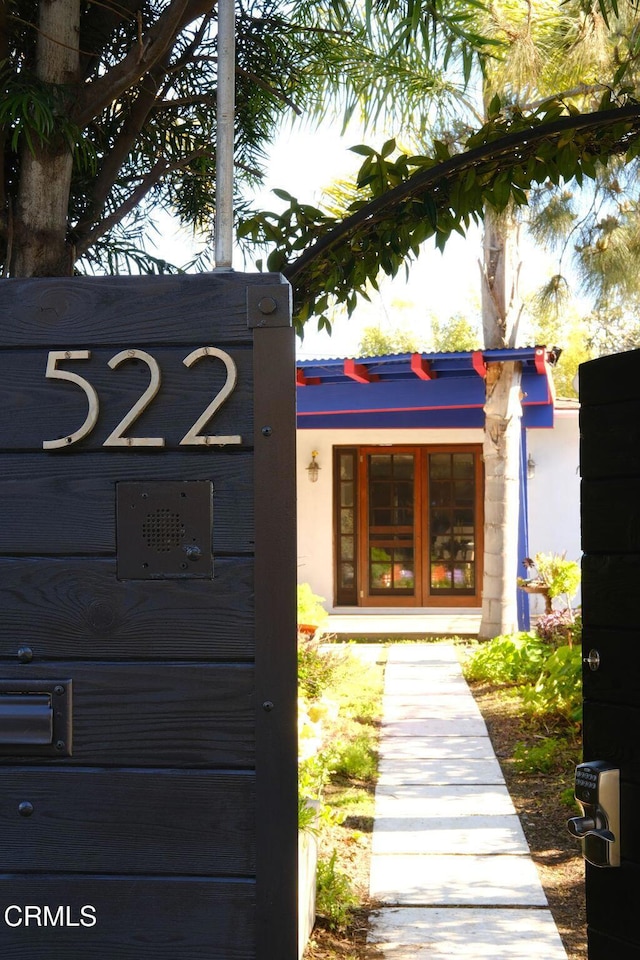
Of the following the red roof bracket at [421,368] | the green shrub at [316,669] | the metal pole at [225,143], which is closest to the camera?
the metal pole at [225,143]

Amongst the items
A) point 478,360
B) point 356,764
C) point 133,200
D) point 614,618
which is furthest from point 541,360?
point 614,618

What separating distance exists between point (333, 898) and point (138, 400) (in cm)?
262

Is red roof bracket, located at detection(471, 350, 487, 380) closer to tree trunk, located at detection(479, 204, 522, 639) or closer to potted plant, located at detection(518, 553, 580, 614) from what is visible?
tree trunk, located at detection(479, 204, 522, 639)

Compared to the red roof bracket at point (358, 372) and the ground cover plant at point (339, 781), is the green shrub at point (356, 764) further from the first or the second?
the red roof bracket at point (358, 372)

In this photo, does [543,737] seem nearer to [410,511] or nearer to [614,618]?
[614,618]

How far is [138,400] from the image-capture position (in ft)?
6.14

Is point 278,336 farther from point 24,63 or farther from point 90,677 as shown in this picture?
point 24,63

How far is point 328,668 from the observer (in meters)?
7.59

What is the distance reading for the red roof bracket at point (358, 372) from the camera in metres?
10.3

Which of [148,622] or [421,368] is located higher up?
[421,368]

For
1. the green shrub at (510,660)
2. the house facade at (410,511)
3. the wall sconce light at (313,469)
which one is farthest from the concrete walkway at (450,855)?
the wall sconce light at (313,469)

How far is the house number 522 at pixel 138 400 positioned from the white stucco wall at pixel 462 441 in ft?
37.2

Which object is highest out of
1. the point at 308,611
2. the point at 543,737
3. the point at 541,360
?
the point at 541,360

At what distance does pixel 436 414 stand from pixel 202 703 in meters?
10.9
